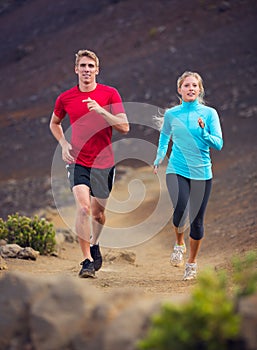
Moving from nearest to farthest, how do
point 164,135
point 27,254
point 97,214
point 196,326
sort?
point 196,326, point 164,135, point 97,214, point 27,254

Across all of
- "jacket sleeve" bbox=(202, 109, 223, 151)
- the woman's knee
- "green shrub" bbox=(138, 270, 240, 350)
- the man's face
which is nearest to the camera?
"green shrub" bbox=(138, 270, 240, 350)

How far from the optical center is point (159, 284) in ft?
26.3

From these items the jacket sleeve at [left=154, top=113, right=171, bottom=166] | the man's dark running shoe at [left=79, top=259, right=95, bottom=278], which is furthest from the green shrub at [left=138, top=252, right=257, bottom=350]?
the jacket sleeve at [left=154, top=113, right=171, bottom=166]

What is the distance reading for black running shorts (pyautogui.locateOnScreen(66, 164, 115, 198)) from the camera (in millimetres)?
7977

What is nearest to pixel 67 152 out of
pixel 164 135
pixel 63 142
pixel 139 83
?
pixel 63 142

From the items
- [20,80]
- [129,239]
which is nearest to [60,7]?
[20,80]

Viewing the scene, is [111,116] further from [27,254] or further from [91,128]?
[27,254]

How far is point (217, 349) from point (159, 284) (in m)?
4.46

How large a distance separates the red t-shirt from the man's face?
13cm

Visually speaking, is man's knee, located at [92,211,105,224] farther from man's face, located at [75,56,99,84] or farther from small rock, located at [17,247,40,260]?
small rock, located at [17,247,40,260]

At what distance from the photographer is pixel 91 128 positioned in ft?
26.1

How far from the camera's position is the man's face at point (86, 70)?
8.03 meters

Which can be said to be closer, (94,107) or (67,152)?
(94,107)

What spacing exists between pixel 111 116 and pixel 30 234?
3.77 m
